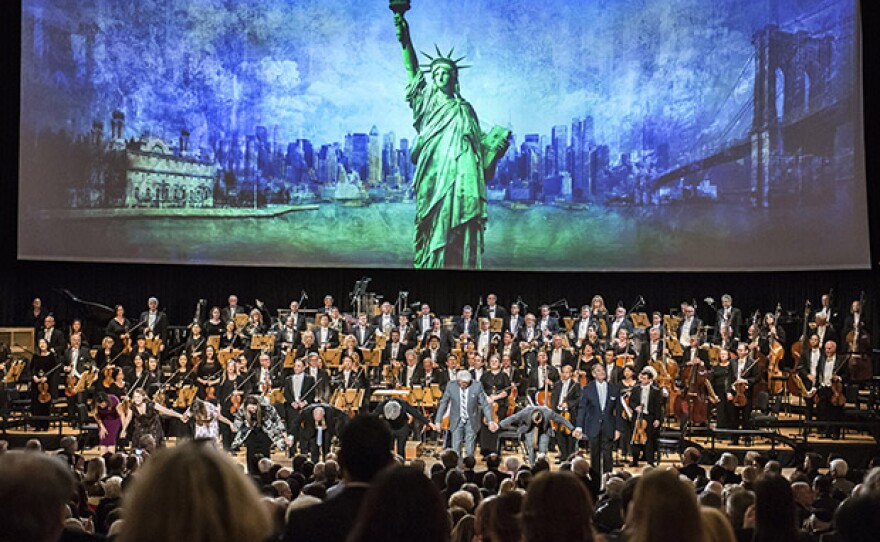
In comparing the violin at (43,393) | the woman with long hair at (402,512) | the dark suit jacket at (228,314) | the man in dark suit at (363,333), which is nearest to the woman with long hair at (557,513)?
the woman with long hair at (402,512)

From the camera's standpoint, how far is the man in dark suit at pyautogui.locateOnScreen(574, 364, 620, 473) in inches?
547

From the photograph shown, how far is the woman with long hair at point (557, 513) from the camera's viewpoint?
308 cm

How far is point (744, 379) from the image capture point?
49.5ft

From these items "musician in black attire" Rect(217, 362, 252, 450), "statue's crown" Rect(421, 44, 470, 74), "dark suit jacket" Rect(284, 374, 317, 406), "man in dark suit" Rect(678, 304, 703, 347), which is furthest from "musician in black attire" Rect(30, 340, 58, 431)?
"man in dark suit" Rect(678, 304, 703, 347)

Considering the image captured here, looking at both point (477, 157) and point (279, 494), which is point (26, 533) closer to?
point (279, 494)

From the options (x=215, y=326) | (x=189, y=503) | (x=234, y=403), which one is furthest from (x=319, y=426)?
(x=189, y=503)

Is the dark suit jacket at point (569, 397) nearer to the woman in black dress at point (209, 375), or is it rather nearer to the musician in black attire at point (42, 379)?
the woman in black dress at point (209, 375)

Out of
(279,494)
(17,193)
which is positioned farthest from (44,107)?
(279,494)

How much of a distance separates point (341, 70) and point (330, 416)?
300 inches

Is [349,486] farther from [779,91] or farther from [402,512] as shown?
[779,91]

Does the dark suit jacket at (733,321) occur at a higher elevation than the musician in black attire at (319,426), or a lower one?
higher

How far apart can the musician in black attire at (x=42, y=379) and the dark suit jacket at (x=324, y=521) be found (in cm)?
1329

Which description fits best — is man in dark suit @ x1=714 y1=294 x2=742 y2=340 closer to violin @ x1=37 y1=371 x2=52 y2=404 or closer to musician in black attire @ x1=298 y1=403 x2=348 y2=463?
musician in black attire @ x1=298 y1=403 x2=348 y2=463

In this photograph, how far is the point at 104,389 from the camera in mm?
15312
